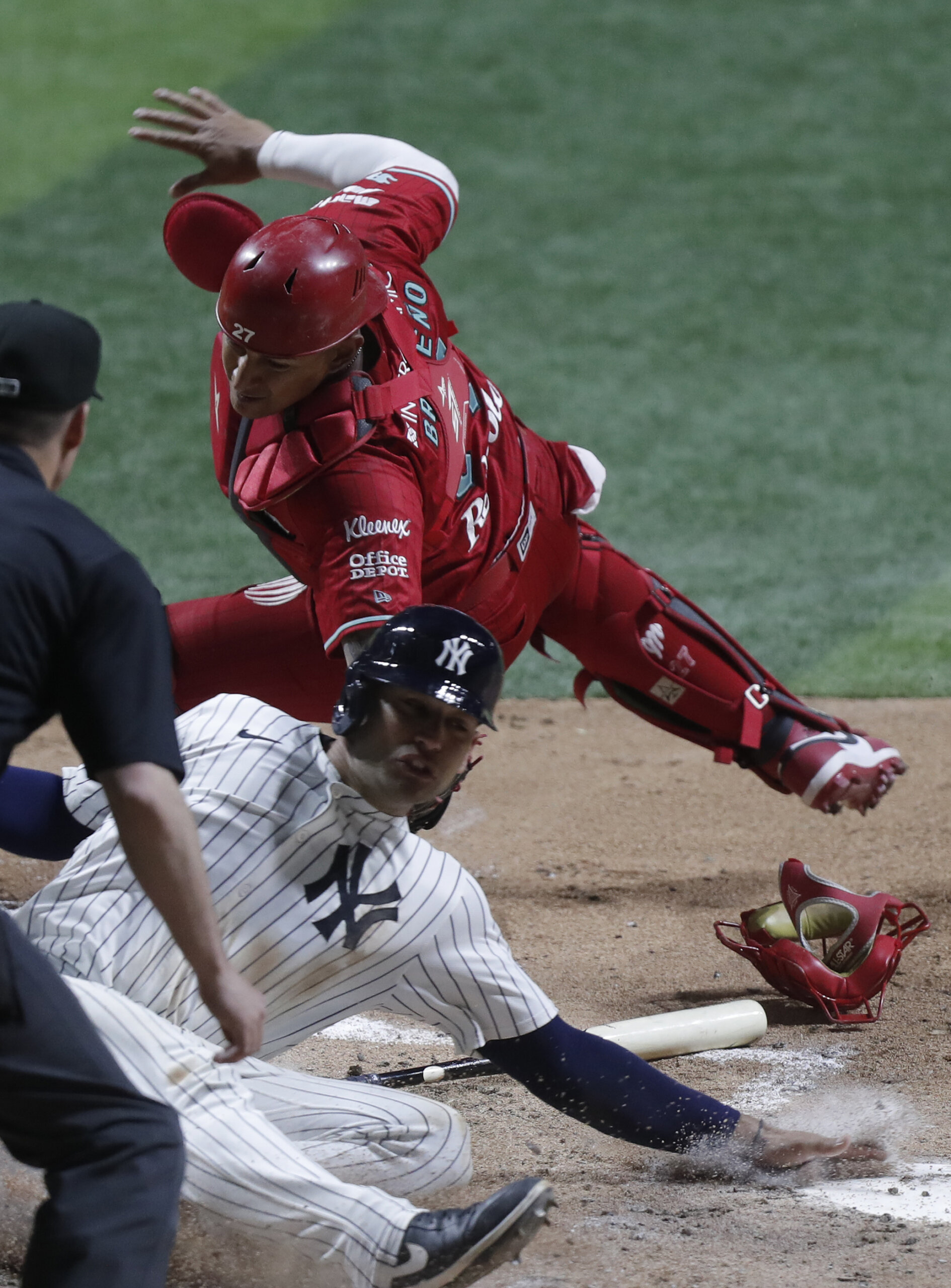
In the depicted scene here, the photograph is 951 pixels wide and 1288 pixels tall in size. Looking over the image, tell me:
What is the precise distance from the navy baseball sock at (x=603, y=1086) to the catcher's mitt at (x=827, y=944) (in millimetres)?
971

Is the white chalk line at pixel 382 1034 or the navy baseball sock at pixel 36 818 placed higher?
the navy baseball sock at pixel 36 818

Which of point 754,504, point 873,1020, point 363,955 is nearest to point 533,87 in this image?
point 754,504

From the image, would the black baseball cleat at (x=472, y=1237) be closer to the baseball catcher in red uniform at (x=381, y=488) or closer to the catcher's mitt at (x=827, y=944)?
the baseball catcher in red uniform at (x=381, y=488)

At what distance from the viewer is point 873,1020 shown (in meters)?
3.71

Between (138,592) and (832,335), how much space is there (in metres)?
7.35

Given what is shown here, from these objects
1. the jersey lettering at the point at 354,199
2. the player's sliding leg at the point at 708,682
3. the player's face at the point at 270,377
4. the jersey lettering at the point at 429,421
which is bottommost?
the player's sliding leg at the point at 708,682

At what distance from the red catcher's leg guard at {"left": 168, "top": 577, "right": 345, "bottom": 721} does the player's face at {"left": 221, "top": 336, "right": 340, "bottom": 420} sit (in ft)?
1.79

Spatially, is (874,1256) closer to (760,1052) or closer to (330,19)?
(760,1052)

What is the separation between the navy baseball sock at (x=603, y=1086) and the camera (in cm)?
266

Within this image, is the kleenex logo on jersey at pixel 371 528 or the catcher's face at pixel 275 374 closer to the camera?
the kleenex logo on jersey at pixel 371 528

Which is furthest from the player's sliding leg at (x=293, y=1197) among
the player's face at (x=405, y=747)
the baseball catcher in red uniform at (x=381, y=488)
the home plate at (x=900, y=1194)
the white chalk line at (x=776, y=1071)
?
the white chalk line at (x=776, y=1071)

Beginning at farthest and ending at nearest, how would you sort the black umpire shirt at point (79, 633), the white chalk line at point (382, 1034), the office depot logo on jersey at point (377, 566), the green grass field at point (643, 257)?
the green grass field at point (643, 257), the white chalk line at point (382, 1034), the office depot logo on jersey at point (377, 566), the black umpire shirt at point (79, 633)

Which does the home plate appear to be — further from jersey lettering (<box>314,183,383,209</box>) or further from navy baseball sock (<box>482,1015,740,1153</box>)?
jersey lettering (<box>314,183,383,209</box>)

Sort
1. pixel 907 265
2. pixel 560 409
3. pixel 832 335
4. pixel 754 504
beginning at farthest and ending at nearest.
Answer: pixel 907 265 → pixel 832 335 → pixel 560 409 → pixel 754 504
